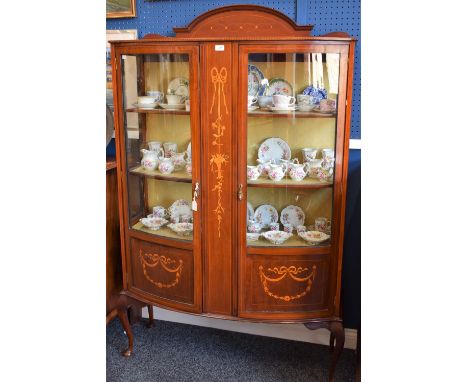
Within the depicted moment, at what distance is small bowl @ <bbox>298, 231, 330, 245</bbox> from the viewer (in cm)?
202

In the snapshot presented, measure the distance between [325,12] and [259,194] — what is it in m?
0.94

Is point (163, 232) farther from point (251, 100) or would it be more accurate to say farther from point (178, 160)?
point (251, 100)

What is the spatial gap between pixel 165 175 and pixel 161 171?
4 cm

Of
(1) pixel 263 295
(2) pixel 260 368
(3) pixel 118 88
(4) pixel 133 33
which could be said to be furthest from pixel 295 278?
(4) pixel 133 33

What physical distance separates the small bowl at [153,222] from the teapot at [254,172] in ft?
1.74

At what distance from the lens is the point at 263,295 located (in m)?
2.04

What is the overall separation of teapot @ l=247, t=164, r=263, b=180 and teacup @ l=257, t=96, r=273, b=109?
0.28 m

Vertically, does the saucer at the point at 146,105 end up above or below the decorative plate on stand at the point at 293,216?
above

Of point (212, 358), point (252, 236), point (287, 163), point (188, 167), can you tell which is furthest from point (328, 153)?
point (212, 358)

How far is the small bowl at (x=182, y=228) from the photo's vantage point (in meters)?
2.09

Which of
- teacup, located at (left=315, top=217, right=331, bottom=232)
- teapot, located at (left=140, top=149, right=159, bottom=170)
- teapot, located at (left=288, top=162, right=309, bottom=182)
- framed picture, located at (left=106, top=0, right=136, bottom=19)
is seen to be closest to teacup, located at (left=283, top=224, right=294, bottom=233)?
teacup, located at (left=315, top=217, right=331, bottom=232)

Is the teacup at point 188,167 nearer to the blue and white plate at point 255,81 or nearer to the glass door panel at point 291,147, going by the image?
the glass door panel at point 291,147

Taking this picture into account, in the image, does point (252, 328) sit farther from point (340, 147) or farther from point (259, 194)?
point (340, 147)

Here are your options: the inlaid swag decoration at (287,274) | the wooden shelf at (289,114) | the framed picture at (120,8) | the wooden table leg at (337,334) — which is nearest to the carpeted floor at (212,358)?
the wooden table leg at (337,334)
